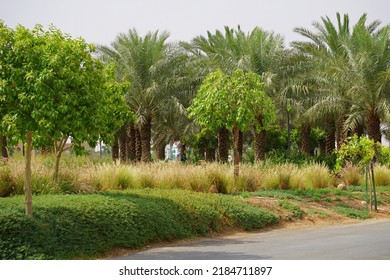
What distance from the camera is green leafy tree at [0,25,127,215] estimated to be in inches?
419

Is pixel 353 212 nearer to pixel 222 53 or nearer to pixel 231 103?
pixel 231 103

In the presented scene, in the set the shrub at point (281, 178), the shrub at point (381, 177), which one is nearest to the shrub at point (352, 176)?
the shrub at point (381, 177)

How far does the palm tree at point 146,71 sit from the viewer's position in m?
30.2

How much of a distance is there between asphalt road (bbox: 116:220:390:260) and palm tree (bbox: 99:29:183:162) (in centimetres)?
1629

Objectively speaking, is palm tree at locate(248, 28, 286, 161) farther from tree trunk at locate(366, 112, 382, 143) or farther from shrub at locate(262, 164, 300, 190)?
shrub at locate(262, 164, 300, 190)

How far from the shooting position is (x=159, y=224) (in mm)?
12938

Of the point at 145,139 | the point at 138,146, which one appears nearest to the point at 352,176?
the point at 145,139

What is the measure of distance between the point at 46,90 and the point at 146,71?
19932 mm

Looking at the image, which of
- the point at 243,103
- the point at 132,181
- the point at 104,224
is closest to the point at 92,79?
the point at 104,224

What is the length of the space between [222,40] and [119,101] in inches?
721

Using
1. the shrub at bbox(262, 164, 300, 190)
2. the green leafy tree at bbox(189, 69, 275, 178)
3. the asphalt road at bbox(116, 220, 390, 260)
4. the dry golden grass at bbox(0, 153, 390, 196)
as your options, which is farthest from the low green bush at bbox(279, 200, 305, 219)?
the shrub at bbox(262, 164, 300, 190)

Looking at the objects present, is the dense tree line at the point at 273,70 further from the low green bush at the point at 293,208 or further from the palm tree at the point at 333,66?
the low green bush at the point at 293,208

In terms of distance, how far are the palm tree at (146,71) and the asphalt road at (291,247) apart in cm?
1629

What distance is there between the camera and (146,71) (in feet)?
100
